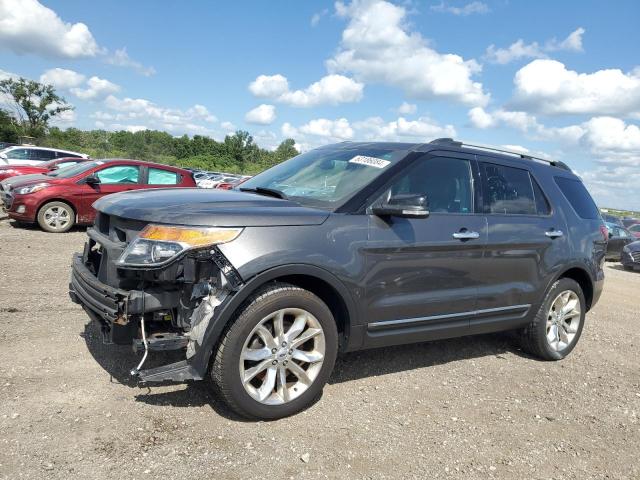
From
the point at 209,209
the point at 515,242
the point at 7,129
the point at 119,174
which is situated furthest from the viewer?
the point at 7,129

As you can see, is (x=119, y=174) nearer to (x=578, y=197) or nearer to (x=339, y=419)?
(x=578, y=197)

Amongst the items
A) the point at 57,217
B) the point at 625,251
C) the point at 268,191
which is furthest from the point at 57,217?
the point at 625,251

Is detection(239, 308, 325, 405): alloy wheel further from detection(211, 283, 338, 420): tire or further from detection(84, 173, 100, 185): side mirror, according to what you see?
detection(84, 173, 100, 185): side mirror

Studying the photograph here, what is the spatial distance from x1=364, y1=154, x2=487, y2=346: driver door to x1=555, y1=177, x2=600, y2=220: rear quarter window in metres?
1.40

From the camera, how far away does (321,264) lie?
334 cm

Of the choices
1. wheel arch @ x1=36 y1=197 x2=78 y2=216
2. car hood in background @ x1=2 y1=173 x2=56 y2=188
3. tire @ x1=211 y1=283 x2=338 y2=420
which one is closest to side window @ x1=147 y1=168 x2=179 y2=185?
wheel arch @ x1=36 y1=197 x2=78 y2=216

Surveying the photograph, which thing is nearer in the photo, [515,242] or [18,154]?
[515,242]

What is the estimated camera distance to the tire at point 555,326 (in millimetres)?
4887

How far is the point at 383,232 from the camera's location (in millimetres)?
3637

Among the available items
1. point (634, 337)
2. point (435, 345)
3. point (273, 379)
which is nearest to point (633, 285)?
point (634, 337)

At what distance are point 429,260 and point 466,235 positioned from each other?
1.43ft

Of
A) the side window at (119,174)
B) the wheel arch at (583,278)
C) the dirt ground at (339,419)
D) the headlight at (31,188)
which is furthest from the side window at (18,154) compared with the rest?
the wheel arch at (583,278)

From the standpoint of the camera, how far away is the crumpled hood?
310 cm

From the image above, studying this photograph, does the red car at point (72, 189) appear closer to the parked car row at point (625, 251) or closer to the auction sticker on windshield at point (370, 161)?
the auction sticker on windshield at point (370, 161)
